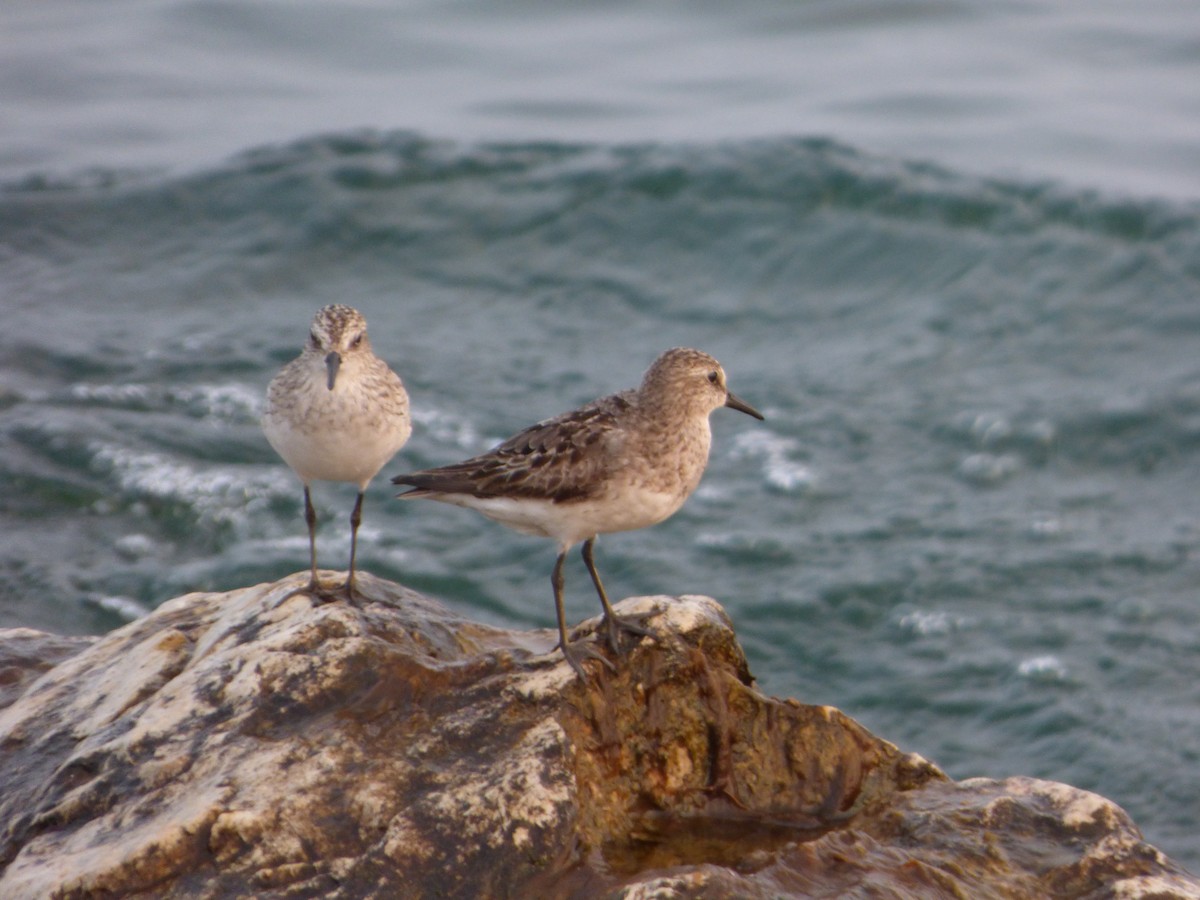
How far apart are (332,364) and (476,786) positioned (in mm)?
2199

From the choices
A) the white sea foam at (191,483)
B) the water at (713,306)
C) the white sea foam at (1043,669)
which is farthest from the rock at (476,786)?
the white sea foam at (191,483)

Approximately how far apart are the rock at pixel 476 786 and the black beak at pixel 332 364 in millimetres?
944

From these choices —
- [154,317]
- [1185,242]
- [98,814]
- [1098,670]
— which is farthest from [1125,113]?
[98,814]

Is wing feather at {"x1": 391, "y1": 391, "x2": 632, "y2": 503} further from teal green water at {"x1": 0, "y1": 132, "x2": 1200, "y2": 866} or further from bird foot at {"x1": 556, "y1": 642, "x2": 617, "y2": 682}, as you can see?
teal green water at {"x1": 0, "y1": 132, "x2": 1200, "y2": 866}

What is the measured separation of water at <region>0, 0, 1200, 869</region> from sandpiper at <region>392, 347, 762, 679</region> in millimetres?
4686

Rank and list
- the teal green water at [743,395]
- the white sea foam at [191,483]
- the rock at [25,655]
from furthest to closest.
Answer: the white sea foam at [191,483] → the teal green water at [743,395] → the rock at [25,655]

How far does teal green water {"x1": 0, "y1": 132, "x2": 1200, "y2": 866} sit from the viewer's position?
11016mm

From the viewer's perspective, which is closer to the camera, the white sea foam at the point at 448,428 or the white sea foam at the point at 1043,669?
the white sea foam at the point at 1043,669

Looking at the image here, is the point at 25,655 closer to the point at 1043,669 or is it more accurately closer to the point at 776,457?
the point at 1043,669

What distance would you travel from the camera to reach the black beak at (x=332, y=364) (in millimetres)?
6391

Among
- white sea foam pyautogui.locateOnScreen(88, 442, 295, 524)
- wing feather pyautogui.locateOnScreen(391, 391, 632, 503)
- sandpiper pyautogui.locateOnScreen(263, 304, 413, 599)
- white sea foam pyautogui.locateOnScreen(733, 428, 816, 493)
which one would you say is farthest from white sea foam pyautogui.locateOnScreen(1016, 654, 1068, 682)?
white sea foam pyautogui.locateOnScreen(88, 442, 295, 524)

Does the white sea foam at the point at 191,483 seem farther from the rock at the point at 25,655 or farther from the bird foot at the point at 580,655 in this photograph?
the bird foot at the point at 580,655

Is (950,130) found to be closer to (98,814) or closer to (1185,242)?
(1185,242)

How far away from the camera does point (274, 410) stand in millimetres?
6648
